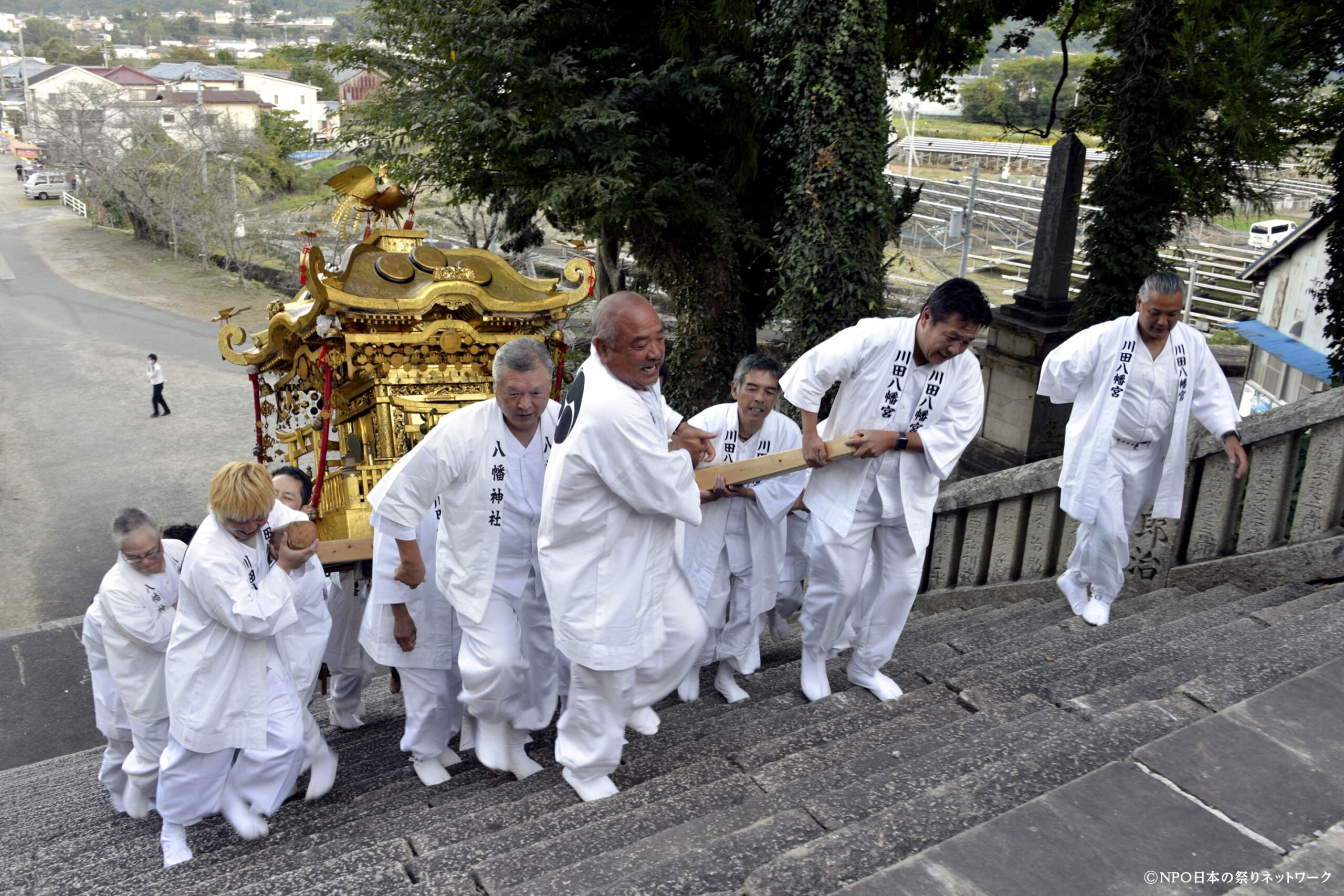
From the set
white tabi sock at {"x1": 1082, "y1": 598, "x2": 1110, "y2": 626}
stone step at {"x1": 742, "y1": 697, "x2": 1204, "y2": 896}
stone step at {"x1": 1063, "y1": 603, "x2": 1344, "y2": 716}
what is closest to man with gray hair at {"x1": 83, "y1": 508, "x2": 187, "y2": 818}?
stone step at {"x1": 742, "y1": 697, "x2": 1204, "y2": 896}

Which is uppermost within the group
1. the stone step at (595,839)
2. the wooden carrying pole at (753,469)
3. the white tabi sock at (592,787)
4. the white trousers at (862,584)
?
the wooden carrying pole at (753,469)

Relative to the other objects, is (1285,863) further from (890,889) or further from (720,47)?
(720,47)

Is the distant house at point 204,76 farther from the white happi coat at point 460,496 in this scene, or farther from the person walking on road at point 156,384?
the white happi coat at point 460,496

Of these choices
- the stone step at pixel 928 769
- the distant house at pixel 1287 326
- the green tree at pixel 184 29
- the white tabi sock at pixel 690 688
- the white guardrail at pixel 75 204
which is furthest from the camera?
the green tree at pixel 184 29

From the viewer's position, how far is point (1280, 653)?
365 centimetres

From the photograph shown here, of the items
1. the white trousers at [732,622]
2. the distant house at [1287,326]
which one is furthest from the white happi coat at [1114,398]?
the distant house at [1287,326]

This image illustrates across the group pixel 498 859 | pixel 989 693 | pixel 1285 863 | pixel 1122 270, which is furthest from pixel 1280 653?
pixel 1122 270

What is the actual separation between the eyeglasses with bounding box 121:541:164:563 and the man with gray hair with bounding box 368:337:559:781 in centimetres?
86

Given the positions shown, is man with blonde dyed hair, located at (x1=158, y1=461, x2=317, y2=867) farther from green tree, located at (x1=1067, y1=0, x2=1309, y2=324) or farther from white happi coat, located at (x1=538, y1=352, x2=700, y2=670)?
green tree, located at (x1=1067, y1=0, x2=1309, y2=324)

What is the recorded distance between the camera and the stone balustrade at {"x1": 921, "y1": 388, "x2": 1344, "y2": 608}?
4.99 m

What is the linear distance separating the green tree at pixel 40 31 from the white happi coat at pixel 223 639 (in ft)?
478

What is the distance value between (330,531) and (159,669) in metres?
2.04

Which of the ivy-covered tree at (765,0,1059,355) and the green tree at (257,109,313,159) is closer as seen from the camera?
the ivy-covered tree at (765,0,1059,355)

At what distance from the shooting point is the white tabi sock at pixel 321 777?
3.92m
